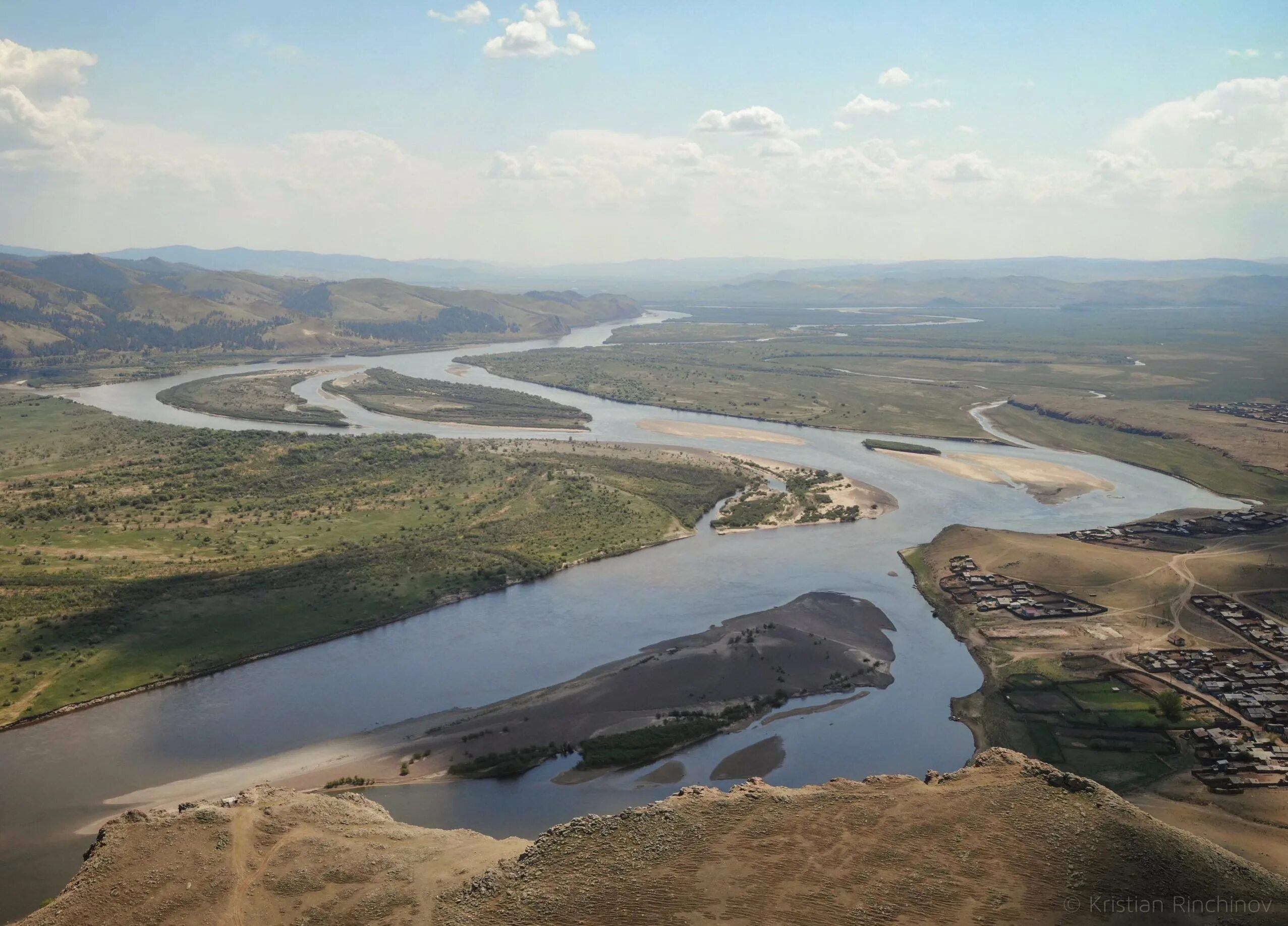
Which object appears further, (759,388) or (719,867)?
(759,388)

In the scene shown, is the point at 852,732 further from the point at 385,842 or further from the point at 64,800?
the point at 64,800

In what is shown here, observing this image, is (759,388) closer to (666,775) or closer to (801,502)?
(801,502)

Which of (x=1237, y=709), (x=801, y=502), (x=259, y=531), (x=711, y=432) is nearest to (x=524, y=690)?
(x=259, y=531)

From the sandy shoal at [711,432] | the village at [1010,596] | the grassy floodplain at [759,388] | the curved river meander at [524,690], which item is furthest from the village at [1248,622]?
the grassy floodplain at [759,388]

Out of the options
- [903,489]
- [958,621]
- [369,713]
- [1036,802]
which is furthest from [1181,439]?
[369,713]

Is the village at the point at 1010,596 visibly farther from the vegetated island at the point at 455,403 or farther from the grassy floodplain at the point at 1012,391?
the vegetated island at the point at 455,403

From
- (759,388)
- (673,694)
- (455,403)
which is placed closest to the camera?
(673,694)
